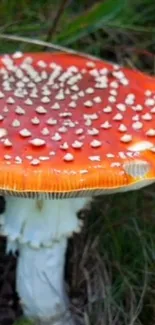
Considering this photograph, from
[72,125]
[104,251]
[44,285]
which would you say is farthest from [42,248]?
[72,125]

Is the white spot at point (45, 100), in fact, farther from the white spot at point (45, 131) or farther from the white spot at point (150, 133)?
the white spot at point (150, 133)

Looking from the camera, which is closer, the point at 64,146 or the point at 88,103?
the point at 64,146

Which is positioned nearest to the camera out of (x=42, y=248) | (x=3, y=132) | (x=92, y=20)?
(x=3, y=132)

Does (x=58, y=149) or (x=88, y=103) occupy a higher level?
(x=88, y=103)

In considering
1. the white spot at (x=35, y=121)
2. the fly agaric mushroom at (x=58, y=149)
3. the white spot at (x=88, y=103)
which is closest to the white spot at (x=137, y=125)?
the fly agaric mushroom at (x=58, y=149)

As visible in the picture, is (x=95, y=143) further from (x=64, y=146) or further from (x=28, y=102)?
(x=28, y=102)

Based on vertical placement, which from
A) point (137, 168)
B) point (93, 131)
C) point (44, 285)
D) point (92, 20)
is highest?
point (92, 20)
